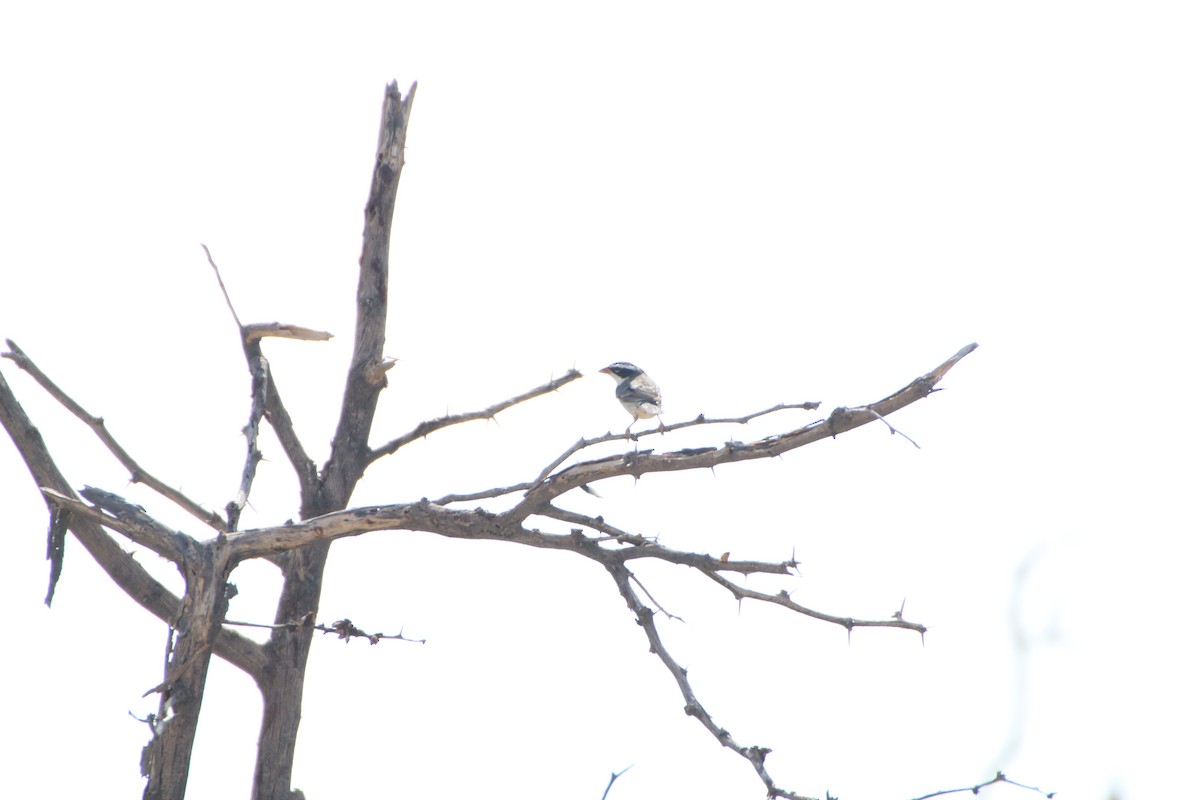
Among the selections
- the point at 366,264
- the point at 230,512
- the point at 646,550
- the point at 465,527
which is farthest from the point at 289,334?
the point at 646,550

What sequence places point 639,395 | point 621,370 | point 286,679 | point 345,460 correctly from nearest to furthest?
1. point 286,679
2. point 345,460
3. point 639,395
4. point 621,370

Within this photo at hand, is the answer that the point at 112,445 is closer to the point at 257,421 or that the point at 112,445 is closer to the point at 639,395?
the point at 257,421

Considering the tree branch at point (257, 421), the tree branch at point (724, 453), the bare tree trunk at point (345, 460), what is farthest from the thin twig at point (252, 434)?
the tree branch at point (724, 453)

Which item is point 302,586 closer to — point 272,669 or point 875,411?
point 272,669

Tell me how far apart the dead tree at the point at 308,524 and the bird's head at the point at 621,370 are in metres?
2.26

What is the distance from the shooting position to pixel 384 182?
998cm

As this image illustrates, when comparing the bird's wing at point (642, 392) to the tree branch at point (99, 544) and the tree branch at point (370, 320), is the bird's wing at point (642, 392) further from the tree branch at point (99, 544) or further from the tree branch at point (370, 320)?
the tree branch at point (99, 544)

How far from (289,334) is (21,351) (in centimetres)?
202

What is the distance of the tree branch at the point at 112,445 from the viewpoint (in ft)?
27.9

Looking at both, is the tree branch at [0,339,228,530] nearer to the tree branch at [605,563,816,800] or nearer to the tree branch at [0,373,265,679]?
the tree branch at [0,373,265,679]

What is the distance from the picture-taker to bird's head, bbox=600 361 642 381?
36.4ft

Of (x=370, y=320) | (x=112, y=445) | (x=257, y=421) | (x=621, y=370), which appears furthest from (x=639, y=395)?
(x=112, y=445)

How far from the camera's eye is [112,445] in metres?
8.74

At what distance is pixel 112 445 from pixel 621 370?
4.86 metres
